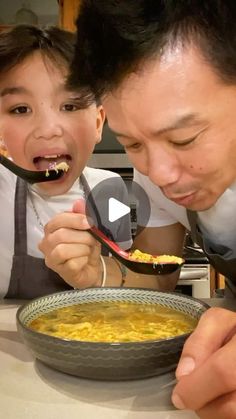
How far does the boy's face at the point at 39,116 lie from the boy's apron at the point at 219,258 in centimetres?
39

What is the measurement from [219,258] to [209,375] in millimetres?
655

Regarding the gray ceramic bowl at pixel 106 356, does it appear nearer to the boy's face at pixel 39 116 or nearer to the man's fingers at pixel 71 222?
the man's fingers at pixel 71 222

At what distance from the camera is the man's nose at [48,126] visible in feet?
4.35

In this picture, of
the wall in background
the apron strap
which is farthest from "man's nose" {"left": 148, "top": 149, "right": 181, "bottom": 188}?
the wall in background

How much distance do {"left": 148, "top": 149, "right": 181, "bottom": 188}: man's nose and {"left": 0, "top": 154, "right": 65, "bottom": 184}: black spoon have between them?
0.43 meters

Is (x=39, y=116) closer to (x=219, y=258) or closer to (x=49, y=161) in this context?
(x=49, y=161)

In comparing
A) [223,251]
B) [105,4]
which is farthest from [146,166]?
[223,251]

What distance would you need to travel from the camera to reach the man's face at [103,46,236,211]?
744 mm

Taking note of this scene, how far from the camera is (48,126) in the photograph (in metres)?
1.33

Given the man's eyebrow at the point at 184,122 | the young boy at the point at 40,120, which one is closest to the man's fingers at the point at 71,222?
the young boy at the point at 40,120

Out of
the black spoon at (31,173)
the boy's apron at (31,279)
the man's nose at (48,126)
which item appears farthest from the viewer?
the boy's apron at (31,279)

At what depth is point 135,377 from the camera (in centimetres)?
72

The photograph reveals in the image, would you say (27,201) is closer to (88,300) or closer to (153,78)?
(88,300)
